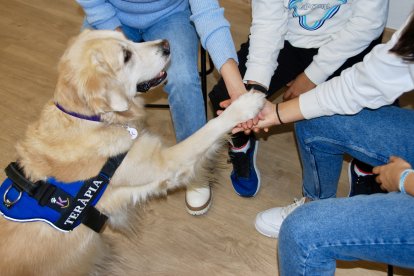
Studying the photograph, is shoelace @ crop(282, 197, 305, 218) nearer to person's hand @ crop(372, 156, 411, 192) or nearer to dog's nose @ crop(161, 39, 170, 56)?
person's hand @ crop(372, 156, 411, 192)

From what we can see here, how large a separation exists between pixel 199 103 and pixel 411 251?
993 millimetres

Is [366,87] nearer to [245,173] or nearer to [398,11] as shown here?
[245,173]

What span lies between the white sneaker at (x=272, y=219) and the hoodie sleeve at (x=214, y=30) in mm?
721

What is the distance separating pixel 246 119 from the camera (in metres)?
1.56

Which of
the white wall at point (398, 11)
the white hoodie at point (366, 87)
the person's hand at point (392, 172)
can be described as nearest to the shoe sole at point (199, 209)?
the white hoodie at point (366, 87)

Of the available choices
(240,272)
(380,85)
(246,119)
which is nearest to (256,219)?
(240,272)

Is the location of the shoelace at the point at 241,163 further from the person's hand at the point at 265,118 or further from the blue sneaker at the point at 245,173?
the person's hand at the point at 265,118

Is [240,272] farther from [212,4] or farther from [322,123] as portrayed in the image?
[212,4]

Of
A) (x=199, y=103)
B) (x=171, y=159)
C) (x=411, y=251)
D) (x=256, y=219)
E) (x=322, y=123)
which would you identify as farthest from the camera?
(x=256, y=219)

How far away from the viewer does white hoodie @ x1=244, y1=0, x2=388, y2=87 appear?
1.58 m

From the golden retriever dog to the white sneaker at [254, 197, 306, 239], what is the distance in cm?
44

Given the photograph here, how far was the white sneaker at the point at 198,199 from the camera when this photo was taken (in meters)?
1.91

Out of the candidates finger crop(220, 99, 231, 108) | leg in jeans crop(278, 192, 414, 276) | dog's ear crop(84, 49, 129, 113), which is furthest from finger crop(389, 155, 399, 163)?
dog's ear crop(84, 49, 129, 113)

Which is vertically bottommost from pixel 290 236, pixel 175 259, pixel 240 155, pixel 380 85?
pixel 175 259
